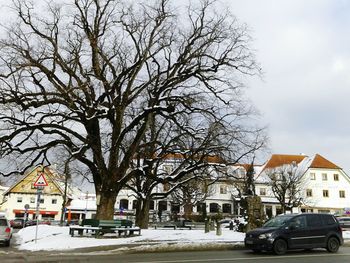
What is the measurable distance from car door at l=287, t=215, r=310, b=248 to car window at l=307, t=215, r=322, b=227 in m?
0.33

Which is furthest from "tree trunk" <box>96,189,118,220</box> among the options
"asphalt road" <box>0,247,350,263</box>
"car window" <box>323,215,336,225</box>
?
"car window" <box>323,215,336,225</box>

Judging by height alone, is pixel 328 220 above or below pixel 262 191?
below

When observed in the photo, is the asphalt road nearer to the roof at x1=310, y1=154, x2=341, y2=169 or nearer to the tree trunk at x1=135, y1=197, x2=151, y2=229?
the tree trunk at x1=135, y1=197, x2=151, y2=229

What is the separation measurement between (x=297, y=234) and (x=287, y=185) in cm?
4719

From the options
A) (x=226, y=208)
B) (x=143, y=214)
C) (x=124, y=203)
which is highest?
(x=124, y=203)

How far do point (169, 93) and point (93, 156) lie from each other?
6.14 metres

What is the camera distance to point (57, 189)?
75750 millimetres

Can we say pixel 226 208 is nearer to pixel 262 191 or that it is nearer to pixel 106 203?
pixel 262 191

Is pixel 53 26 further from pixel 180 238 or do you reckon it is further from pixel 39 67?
pixel 180 238

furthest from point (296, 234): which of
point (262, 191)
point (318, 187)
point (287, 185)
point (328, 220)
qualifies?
point (262, 191)

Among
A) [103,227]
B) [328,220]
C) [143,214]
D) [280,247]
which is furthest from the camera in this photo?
[143,214]

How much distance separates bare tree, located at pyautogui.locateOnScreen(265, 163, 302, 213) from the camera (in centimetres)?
6141

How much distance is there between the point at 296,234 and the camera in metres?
16.5

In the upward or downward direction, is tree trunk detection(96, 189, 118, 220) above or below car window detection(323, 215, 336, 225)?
above
